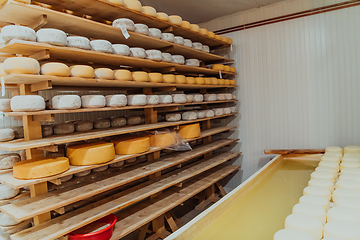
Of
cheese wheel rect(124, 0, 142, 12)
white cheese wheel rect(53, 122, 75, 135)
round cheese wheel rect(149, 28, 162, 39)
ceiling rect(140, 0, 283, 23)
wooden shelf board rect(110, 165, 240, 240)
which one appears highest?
ceiling rect(140, 0, 283, 23)

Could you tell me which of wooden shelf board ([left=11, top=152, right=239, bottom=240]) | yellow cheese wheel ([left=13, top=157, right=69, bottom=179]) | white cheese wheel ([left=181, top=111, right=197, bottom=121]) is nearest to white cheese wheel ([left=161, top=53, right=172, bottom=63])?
white cheese wheel ([left=181, top=111, right=197, bottom=121])

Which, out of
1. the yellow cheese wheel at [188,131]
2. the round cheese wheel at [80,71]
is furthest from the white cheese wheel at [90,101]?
the yellow cheese wheel at [188,131]

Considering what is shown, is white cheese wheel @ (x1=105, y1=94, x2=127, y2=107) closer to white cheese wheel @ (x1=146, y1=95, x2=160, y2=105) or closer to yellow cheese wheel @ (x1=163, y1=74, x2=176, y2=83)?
white cheese wheel @ (x1=146, y1=95, x2=160, y2=105)

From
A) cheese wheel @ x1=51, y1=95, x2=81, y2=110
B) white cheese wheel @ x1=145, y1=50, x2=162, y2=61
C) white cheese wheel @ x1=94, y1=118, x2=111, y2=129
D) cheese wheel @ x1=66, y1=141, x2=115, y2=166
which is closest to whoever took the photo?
cheese wheel @ x1=51, y1=95, x2=81, y2=110

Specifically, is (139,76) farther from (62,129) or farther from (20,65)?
(20,65)

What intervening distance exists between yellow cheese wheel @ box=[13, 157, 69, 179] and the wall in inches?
123

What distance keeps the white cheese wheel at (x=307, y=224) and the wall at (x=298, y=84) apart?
2612mm

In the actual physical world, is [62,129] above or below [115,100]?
below

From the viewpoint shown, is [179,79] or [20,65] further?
[179,79]

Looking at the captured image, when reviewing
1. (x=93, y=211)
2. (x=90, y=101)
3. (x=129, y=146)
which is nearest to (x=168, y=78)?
(x=129, y=146)

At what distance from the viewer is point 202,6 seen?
12.0 feet

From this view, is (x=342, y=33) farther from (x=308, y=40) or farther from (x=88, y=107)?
(x=88, y=107)

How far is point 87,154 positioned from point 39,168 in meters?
0.37

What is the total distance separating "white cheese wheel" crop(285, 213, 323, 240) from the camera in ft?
3.95
